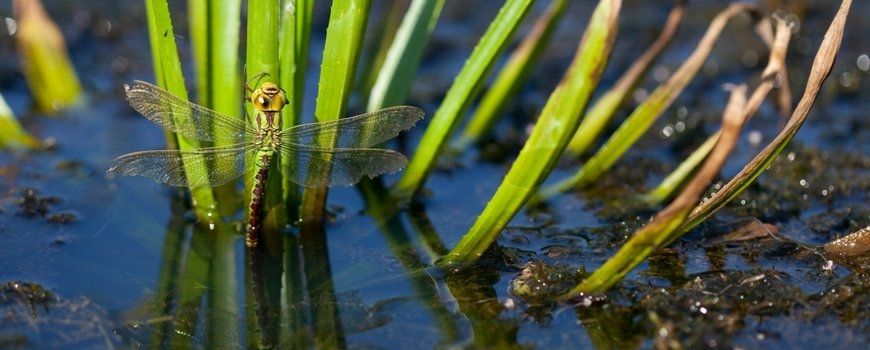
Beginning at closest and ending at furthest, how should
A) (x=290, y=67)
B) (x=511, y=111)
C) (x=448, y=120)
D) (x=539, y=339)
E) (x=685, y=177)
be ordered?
(x=539, y=339) < (x=290, y=67) < (x=448, y=120) < (x=685, y=177) < (x=511, y=111)

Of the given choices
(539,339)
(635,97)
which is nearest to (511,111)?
(635,97)

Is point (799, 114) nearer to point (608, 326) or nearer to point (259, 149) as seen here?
point (608, 326)

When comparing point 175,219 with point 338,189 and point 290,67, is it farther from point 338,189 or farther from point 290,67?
point 290,67

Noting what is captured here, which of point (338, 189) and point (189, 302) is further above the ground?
point (338, 189)

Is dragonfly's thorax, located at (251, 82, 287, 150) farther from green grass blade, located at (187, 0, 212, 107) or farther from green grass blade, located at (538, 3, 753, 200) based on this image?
green grass blade, located at (538, 3, 753, 200)

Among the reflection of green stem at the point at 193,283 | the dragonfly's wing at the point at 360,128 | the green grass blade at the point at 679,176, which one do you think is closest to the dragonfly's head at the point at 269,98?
the dragonfly's wing at the point at 360,128
